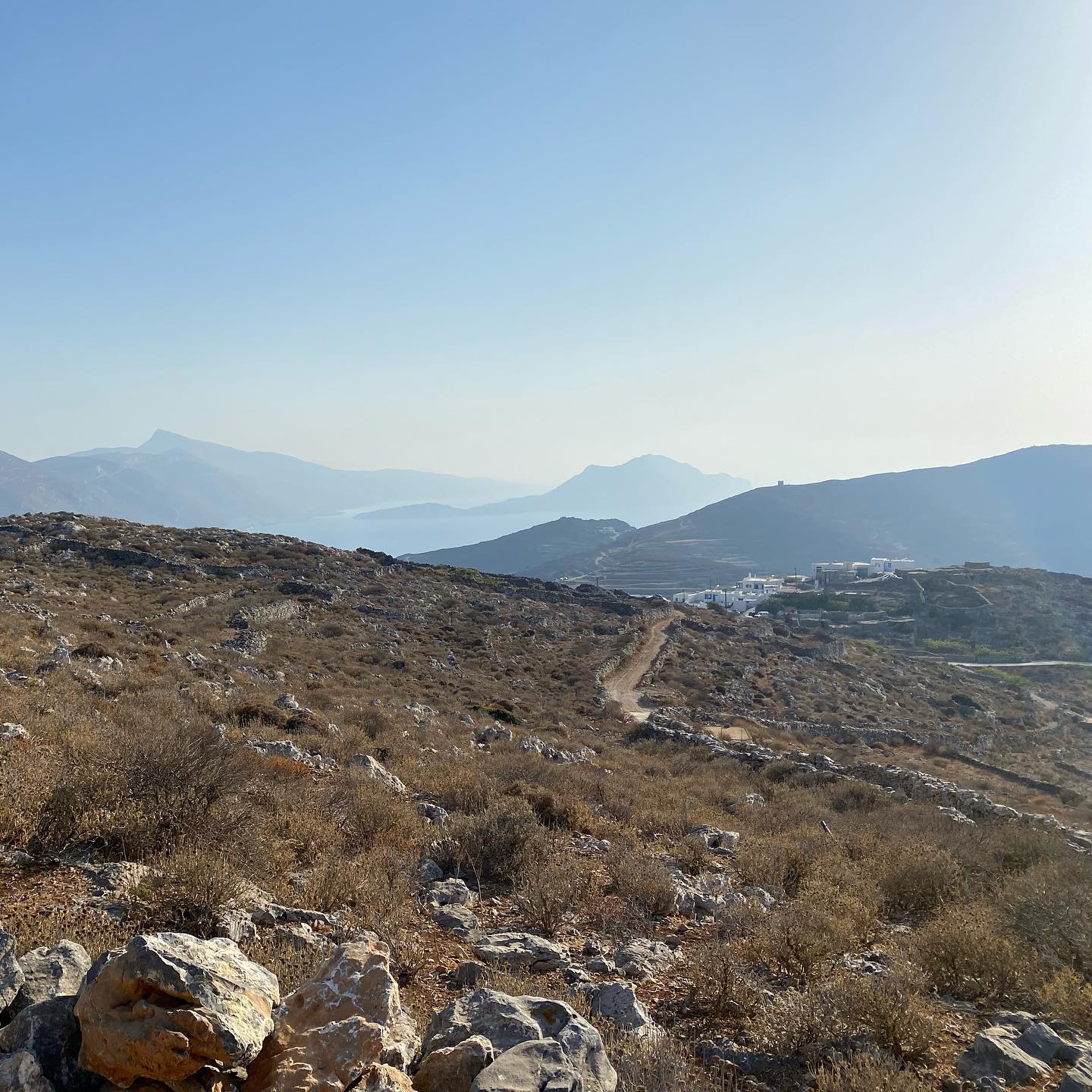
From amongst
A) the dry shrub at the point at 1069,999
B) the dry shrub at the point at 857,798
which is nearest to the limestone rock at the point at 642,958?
the dry shrub at the point at 1069,999

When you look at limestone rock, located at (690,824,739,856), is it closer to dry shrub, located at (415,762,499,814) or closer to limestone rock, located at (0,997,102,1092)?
dry shrub, located at (415,762,499,814)

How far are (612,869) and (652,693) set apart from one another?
25016 millimetres

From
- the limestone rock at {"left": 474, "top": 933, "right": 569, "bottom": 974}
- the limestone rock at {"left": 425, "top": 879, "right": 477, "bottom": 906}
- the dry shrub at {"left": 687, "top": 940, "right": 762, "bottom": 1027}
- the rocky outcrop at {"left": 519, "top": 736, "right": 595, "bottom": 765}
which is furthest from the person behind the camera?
the rocky outcrop at {"left": 519, "top": 736, "right": 595, "bottom": 765}

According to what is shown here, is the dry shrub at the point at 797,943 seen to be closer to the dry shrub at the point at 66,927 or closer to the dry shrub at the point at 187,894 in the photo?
the dry shrub at the point at 187,894

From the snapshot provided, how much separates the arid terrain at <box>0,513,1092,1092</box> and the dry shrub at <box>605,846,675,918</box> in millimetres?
31

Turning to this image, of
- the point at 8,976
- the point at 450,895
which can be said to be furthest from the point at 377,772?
the point at 8,976

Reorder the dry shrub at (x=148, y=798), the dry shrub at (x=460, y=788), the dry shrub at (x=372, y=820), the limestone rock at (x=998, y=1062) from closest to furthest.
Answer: the limestone rock at (x=998, y=1062) < the dry shrub at (x=148, y=798) < the dry shrub at (x=372, y=820) < the dry shrub at (x=460, y=788)

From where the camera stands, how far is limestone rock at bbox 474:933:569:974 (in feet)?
16.3

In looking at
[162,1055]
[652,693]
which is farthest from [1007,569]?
[162,1055]

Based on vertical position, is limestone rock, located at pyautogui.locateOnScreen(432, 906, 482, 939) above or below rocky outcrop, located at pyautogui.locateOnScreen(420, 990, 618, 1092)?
below

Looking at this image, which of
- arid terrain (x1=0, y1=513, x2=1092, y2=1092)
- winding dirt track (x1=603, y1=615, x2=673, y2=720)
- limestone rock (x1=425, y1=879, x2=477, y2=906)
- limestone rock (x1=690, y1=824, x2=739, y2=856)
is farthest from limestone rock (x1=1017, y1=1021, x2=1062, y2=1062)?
winding dirt track (x1=603, y1=615, x2=673, y2=720)

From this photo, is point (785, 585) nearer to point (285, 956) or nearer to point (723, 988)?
point (723, 988)

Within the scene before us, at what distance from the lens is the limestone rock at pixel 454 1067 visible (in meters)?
2.98

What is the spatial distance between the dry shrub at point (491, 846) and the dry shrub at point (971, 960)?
3492 millimetres
